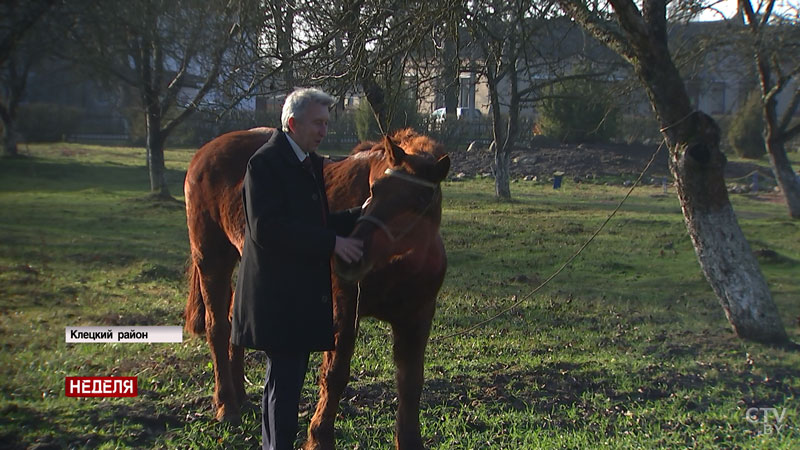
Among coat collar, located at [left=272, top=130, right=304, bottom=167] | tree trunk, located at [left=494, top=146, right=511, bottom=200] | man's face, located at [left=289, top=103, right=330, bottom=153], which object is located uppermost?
man's face, located at [left=289, top=103, right=330, bottom=153]

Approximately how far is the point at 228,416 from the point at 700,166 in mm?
4611

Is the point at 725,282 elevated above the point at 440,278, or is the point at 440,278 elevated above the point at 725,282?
the point at 440,278

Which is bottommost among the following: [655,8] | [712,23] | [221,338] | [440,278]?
[221,338]

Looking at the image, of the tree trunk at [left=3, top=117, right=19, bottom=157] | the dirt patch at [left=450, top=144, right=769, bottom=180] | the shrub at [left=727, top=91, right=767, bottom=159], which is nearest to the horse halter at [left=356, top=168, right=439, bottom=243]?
the tree trunk at [left=3, top=117, right=19, bottom=157]

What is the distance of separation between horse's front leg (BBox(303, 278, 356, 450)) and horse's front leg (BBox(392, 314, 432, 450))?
0.86 feet

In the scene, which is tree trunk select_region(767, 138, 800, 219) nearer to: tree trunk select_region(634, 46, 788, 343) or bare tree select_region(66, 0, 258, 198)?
tree trunk select_region(634, 46, 788, 343)

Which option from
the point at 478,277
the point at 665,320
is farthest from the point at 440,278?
the point at 478,277

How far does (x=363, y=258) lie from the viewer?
292cm

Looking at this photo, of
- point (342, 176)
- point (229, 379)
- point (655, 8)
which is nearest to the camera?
point (342, 176)

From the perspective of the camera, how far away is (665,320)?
7277mm

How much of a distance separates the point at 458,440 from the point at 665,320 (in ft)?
13.1

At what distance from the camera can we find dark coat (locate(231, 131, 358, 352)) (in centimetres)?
288

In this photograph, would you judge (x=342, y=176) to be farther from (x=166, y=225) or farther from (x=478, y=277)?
(x=166, y=225)

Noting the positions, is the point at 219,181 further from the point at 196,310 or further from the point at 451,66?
the point at 451,66
